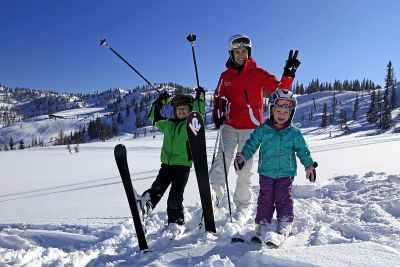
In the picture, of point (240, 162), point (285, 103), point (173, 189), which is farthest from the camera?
point (173, 189)

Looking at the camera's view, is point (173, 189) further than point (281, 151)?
Yes

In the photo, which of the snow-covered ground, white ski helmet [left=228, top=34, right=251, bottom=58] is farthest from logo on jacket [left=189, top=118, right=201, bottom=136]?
white ski helmet [left=228, top=34, right=251, bottom=58]

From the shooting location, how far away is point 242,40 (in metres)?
4.87

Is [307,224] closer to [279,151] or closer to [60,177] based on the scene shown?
[279,151]

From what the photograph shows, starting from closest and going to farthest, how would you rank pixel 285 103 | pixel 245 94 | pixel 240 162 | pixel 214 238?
1. pixel 214 238
2. pixel 240 162
3. pixel 285 103
4. pixel 245 94

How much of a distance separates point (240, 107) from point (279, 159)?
1.19m

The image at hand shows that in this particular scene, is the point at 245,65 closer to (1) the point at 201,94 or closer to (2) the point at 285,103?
(1) the point at 201,94

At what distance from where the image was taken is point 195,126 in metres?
4.06

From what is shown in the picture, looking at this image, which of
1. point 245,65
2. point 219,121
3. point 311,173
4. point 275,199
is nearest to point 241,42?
point 245,65

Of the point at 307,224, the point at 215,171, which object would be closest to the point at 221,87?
the point at 215,171

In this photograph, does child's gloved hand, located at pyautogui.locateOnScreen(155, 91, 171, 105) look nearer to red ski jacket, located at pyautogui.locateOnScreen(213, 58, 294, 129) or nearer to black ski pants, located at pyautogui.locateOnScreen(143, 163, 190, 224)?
red ski jacket, located at pyautogui.locateOnScreen(213, 58, 294, 129)

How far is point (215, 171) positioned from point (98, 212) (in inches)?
77.2

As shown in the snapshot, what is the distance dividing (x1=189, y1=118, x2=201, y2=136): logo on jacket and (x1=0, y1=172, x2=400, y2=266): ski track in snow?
47.4 inches

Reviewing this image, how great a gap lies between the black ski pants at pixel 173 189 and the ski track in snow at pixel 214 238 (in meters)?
0.22
